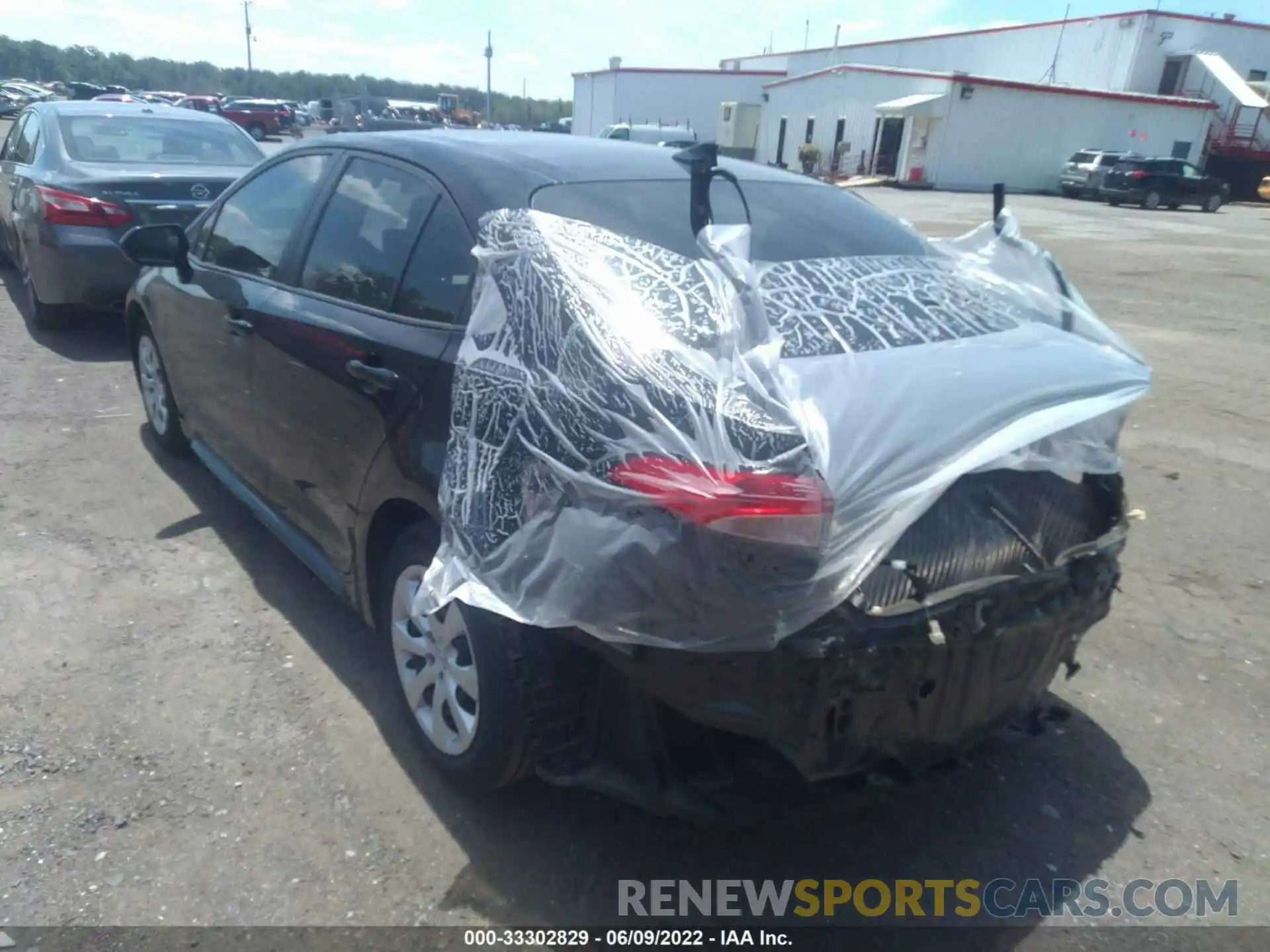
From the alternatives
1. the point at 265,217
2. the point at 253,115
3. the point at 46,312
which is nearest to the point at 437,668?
the point at 265,217

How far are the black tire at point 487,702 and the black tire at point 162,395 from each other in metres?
2.75

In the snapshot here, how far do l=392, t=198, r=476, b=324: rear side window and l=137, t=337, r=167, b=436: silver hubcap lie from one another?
2.68 meters

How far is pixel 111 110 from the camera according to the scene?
26.5 feet

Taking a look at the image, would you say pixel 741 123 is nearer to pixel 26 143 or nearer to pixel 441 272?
pixel 26 143

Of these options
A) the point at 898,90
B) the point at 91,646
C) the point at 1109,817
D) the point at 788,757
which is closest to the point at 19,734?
the point at 91,646

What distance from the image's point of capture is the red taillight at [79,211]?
6883mm

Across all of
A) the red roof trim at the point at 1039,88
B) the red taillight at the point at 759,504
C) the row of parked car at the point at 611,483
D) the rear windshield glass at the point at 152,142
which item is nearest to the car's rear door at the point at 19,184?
the rear windshield glass at the point at 152,142

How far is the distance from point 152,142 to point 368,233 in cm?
572

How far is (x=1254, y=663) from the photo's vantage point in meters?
3.67

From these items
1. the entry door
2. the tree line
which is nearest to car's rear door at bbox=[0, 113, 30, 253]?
the entry door

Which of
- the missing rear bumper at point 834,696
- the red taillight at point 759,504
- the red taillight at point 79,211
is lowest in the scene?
the missing rear bumper at point 834,696

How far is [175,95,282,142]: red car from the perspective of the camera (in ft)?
146

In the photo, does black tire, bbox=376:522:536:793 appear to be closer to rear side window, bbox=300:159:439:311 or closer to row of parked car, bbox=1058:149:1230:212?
rear side window, bbox=300:159:439:311

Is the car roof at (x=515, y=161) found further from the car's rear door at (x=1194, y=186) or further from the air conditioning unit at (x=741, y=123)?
the air conditioning unit at (x=741, y=123)
